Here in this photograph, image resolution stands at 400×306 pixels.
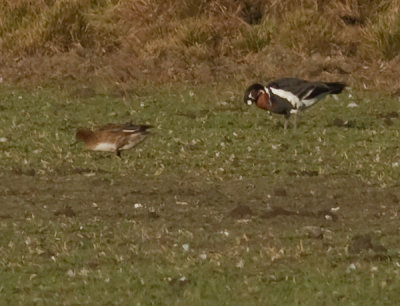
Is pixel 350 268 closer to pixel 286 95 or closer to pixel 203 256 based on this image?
pixel 203 256

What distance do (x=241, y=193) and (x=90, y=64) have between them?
882cm

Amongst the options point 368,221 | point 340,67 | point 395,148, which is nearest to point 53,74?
point 340,67

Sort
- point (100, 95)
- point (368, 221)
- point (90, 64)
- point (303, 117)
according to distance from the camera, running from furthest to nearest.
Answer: point (90, 64), point (100, 95), point (303, 117), point (368, 221)

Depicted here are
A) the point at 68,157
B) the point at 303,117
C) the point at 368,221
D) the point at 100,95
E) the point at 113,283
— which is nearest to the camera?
the point at 113,283

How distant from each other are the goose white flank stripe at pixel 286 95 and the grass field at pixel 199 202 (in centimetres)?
36

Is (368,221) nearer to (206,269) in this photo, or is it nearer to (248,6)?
(206,269)

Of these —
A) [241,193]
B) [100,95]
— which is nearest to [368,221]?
[241,193]

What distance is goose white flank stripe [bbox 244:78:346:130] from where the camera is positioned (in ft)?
55.7

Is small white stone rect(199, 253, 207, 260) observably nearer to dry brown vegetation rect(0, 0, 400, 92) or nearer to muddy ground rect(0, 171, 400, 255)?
muddy ground rect(0, 171, 400, 255)

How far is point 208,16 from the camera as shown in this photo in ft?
73.2

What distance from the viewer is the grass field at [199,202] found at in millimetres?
9453

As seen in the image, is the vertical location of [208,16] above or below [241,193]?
below

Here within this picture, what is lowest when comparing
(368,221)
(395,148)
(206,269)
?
(395,148)

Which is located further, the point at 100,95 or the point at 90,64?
the point at 90,64
